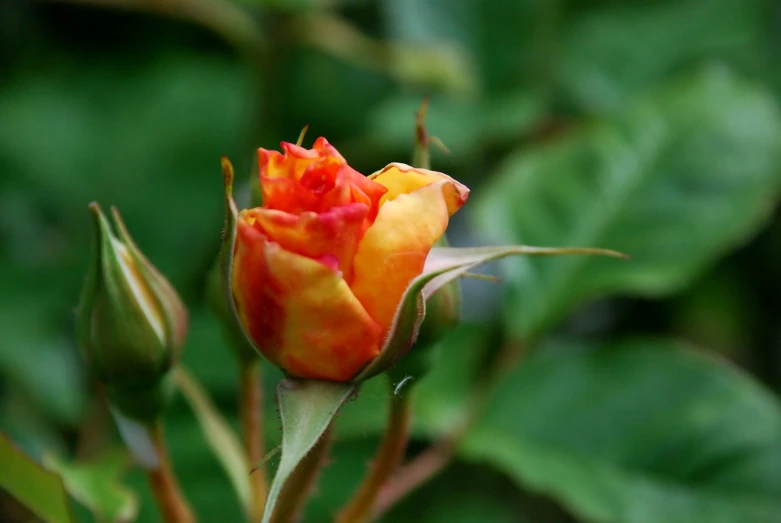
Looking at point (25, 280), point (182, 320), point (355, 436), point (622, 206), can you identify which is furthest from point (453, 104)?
point (182, 320)

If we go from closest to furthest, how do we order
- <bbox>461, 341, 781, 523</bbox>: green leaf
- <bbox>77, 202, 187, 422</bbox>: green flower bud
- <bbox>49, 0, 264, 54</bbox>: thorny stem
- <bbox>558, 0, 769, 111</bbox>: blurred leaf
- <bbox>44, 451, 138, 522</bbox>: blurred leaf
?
<bbox>77, 202, 187, 422</bbox>: green flower bud
<bbox>44, 451, 138, 522</bbox>: blurred leaf
<bbox>461, 341, 781, 523</bbox>: green leaf
<bbox>49, 0, 264, 54</bbox>: thorny stem
<bbox>558, 0, 769, 111</bbox>: blurred leaf

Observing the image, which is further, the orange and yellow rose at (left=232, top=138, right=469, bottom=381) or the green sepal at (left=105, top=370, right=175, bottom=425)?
the green sepal at (left=105, top=370, right=175, bottom=425)

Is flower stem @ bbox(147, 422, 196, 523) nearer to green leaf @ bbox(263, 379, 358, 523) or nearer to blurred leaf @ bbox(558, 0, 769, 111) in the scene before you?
green leaf @ bbox(263, 379, 358, 523)

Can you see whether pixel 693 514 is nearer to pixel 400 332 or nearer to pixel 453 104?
pixel 400 332

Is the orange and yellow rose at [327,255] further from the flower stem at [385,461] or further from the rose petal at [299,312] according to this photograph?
the flower stem at [385,461]

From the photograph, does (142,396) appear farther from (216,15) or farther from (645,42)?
(645,42)

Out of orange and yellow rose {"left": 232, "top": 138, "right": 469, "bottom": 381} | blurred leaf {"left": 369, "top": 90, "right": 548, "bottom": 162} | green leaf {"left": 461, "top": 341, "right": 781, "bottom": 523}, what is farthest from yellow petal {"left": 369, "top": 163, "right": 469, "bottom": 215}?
blurred leaf {"left": 369, "top": 90, "right": 548, "bottom": 162}

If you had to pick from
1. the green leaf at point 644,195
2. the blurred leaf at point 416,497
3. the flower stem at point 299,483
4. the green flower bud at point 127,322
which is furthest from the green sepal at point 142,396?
the green leaf at point 644,195

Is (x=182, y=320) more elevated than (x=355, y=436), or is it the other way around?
(x=182, y=320)
